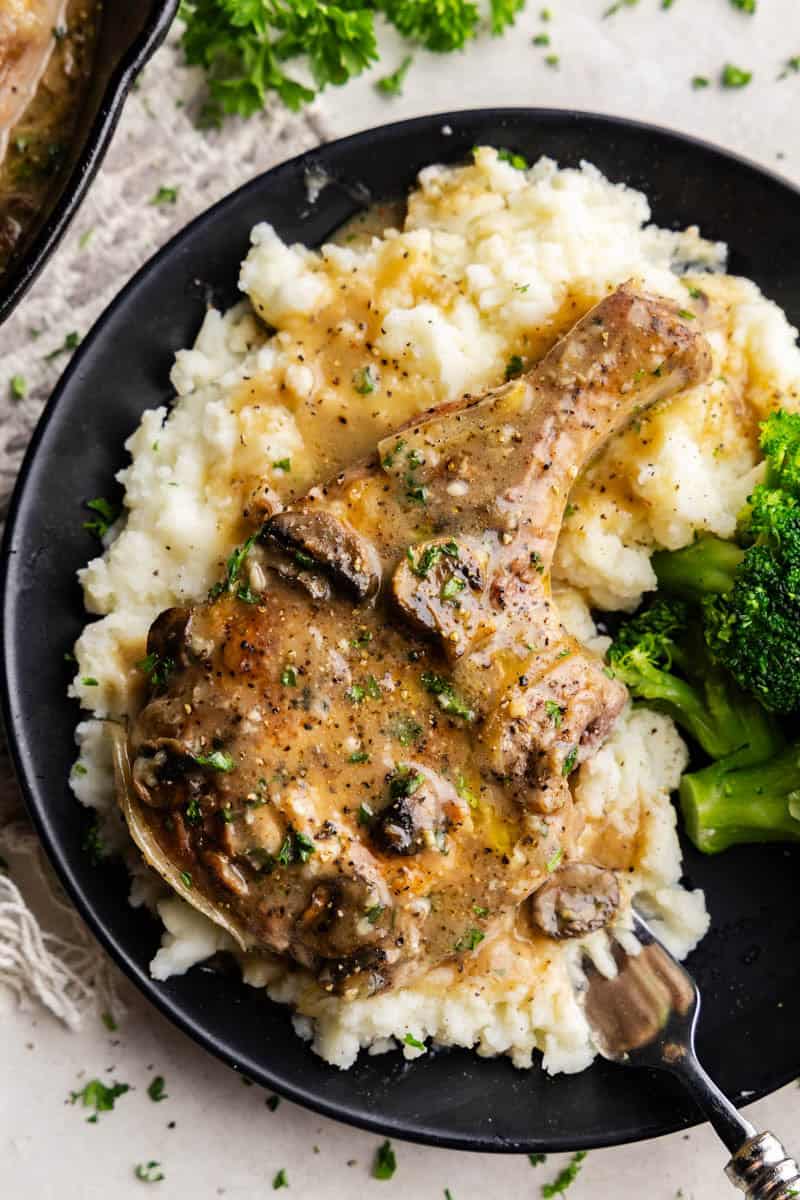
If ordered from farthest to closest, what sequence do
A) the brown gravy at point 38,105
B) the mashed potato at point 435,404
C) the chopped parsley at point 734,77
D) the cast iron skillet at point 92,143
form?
the chopped parsley at point 734,77
the mashed potato at point 435,404
the brown gravy at point 38,105
the cast iron skillet at point 92,143

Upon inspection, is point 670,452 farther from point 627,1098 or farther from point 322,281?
point 627,1098

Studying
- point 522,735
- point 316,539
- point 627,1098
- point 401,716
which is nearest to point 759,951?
point 627,1098

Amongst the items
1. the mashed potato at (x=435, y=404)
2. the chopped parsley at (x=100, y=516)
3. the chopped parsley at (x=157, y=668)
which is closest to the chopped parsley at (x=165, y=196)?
the mashed potato at (x=435, y=404)

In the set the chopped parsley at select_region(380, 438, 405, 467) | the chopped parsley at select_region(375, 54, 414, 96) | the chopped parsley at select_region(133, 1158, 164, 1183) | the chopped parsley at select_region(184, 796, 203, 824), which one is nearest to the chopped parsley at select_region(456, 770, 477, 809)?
the chopped parsley at select_region(184, 796, 203, 824)

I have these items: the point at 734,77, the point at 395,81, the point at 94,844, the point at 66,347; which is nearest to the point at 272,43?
the point at 395,81

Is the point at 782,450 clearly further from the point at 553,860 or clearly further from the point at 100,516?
the point at 100,516

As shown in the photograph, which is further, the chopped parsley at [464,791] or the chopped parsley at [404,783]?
the chopped parsley at [464,791]

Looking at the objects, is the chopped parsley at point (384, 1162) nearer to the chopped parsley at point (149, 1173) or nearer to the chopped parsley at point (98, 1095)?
the chopped parsley at point (149, 1173)
